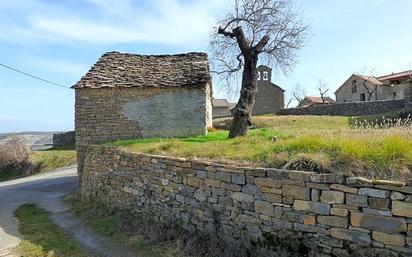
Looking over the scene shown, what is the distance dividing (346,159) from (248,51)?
874cm

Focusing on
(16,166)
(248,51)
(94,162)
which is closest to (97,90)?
(94,162)

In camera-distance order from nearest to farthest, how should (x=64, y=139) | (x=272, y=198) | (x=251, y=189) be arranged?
(x=272, y=198)
(x=251, y=189)
(x=64, y=139)

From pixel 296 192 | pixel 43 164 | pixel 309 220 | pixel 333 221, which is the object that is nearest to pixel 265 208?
pixel 296 192

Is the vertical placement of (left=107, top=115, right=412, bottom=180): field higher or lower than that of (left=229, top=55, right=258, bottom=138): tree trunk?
lower

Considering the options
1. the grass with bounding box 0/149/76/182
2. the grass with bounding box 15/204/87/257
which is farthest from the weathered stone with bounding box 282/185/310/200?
the grass with bounding box 0/149/76/182

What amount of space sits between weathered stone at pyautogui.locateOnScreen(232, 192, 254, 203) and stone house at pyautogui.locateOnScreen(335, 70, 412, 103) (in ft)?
134

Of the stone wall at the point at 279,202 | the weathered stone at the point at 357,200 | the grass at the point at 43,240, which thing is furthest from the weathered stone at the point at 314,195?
the grass at the point at 43,240

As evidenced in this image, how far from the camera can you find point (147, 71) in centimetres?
1816

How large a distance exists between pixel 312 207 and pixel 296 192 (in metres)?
0.34

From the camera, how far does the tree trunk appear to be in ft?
45.3

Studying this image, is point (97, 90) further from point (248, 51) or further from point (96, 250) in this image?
point (96, 250)

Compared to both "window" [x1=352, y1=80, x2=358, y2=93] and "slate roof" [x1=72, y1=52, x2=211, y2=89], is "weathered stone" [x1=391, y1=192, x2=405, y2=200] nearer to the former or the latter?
"slate roof" [x1=72, y1=52, x2=211, y2=89]

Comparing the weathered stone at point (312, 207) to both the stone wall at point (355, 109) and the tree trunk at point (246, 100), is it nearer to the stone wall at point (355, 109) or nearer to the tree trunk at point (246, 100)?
the tree trunk at point (246, 100)

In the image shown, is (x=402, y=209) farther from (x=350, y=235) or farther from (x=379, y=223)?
(x=350, y=235)
